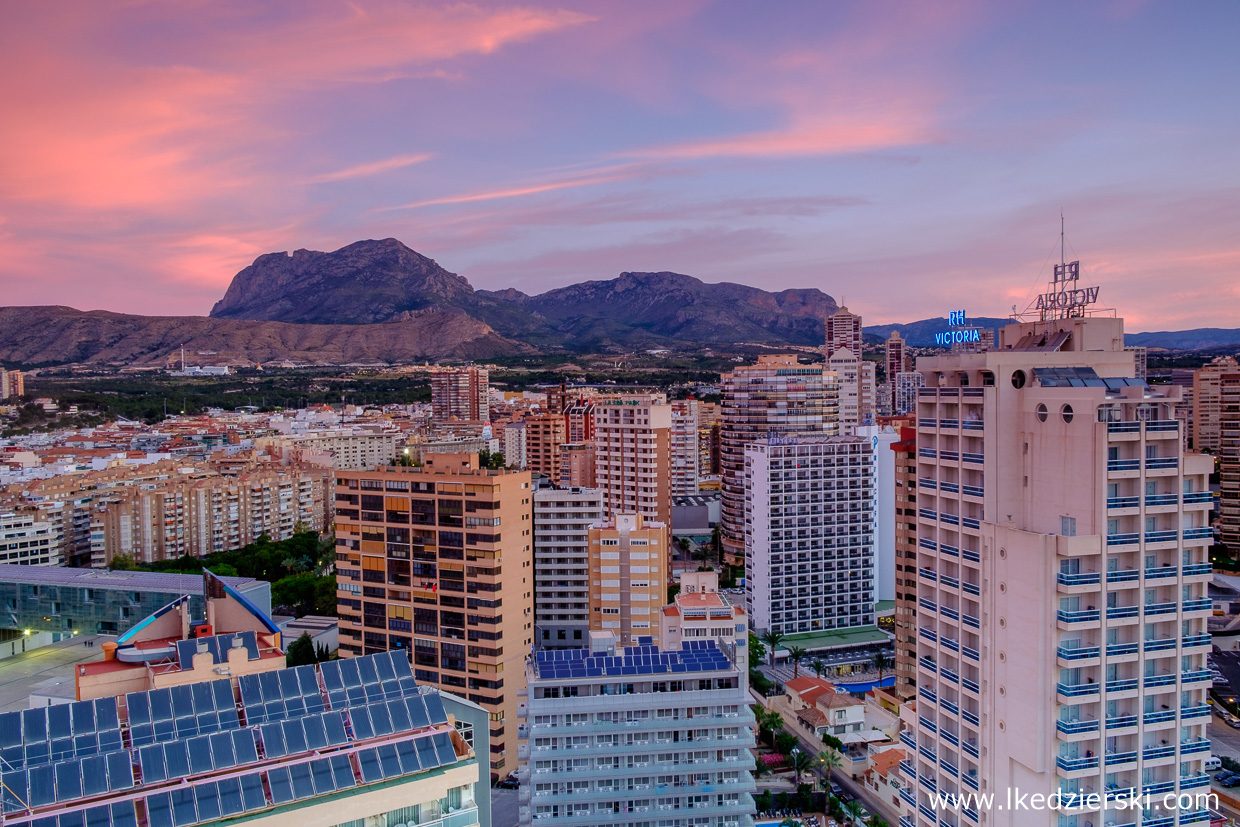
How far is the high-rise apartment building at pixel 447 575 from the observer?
25.7 meters

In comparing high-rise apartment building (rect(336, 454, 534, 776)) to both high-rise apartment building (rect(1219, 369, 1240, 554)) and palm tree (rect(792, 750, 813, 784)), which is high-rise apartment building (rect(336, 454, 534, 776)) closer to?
palm tree (rect(792, 750, 813, 784))

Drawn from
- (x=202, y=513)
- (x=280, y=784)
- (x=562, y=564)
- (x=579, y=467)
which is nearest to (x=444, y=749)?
(x=280, y=784)

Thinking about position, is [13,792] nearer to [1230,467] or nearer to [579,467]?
[579,467]

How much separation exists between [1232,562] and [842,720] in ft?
114

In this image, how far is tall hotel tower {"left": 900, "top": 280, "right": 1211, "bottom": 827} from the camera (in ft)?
33.9

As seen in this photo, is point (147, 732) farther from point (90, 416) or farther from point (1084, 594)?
point (90, 416)

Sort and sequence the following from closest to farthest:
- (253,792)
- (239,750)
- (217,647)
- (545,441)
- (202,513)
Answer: (253,792) → (239,750) → (217,647) → (202,513) → (545,441)

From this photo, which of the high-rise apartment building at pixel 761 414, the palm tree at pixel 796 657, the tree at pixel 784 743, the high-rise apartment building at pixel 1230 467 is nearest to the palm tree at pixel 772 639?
the palm tree at pixel 796 657

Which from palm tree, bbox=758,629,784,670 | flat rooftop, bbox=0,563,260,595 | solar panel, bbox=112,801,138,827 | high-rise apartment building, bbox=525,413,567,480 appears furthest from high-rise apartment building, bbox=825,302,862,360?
solar panel, bbox=112,801,138,827

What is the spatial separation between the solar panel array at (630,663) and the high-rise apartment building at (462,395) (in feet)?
277

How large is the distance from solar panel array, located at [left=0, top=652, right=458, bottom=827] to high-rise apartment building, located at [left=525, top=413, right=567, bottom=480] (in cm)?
5538

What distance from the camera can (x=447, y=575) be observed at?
26.3m

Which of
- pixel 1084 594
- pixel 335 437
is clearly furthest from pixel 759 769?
pixel 335 437

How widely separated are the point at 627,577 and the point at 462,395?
76902 mm
